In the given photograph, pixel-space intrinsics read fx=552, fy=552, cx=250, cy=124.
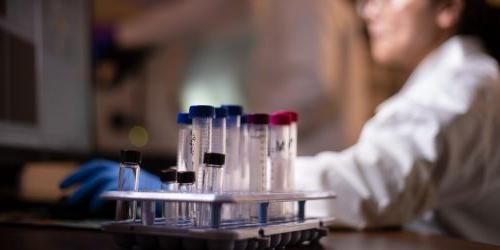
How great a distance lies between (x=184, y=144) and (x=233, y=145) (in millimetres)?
81

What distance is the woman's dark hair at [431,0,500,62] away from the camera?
1.54 m

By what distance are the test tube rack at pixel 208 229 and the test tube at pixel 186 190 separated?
1.1 inches

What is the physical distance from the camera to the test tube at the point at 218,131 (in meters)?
0.74

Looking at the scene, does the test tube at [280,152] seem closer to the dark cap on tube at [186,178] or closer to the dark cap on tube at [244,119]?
the dark cap on tube at [244,119]

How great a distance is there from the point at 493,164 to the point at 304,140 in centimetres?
170

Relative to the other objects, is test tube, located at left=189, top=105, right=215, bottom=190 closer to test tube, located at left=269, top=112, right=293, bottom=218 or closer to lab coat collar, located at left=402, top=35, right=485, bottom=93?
test tube, located at left=269, top=112, right=293, bottom=218

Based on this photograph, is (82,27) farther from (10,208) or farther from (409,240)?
(409,240)

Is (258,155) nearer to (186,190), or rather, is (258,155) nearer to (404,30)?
(186,190)

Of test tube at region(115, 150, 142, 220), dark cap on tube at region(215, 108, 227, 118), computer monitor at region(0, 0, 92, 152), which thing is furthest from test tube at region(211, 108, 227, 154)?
computer monitor at region(0, 0, 92, 152)

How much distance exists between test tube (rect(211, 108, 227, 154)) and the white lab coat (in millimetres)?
397

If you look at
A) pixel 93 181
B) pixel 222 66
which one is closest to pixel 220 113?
pixel 93 181

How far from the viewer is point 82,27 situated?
1676 millimetres

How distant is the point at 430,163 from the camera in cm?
118

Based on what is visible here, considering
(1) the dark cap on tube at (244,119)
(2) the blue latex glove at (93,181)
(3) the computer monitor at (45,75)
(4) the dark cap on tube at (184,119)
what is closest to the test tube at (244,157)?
(1) the dark cap on tube at (244,119)
